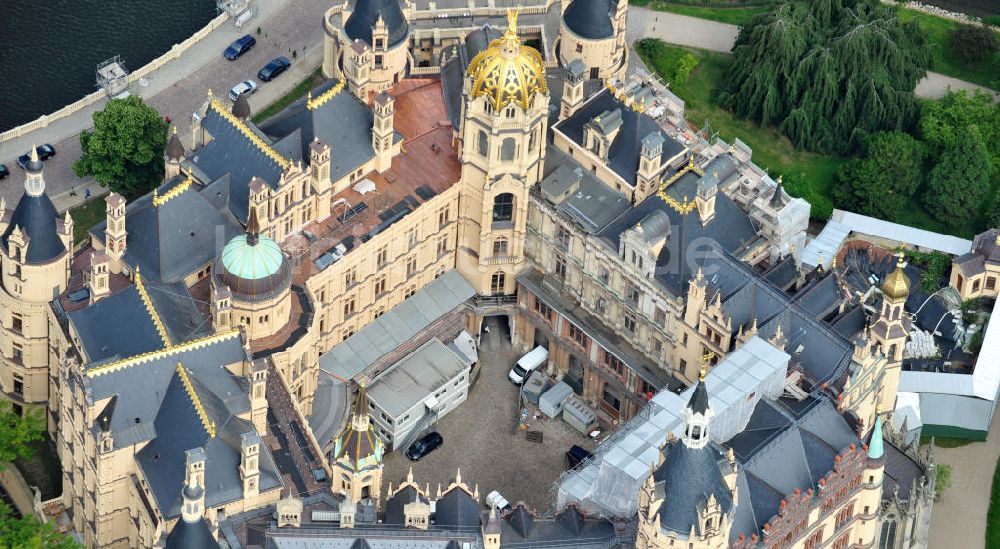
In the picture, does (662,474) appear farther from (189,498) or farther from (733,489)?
(189,498)

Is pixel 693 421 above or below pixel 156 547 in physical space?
above

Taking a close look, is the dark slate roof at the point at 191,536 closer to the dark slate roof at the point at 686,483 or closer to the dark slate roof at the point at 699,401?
the dark slate roof at the point at 686,483

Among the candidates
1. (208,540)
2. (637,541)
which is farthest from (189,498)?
(637,541)

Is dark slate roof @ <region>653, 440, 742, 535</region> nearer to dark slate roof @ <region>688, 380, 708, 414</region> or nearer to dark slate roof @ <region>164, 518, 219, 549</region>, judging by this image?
dark slate roof @ <region>688, 380, 708, 414</region>

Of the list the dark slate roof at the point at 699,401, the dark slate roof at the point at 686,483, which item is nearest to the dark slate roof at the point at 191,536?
the dark slate roof at the point at 686,483

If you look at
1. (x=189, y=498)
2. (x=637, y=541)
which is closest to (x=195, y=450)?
(x=189, y=498)
